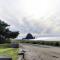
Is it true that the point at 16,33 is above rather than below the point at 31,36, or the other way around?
below

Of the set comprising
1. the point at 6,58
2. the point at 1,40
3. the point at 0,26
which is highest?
the point at 0,26

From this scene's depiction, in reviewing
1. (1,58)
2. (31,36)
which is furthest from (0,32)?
Answer: (31,36)

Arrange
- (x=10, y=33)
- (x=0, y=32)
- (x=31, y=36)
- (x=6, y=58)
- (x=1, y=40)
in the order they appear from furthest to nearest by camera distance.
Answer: (x=31, y=36) → (x=10, y=33) → (x=0, y=32) → (x=1, y=40) → (x=6, y=58)

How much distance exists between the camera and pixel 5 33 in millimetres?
64062

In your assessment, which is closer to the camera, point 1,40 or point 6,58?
point 6,58

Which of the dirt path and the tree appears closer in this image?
the dirt path

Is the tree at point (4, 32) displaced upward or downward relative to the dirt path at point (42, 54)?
upward

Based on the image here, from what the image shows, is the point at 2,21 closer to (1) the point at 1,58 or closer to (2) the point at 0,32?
(2) the point at 0,32

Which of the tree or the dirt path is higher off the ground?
the tree

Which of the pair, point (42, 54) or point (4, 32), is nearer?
point (42, 54)

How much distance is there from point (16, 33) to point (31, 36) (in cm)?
9505

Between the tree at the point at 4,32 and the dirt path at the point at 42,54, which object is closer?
the dirt path at the point at 42,54

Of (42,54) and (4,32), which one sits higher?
(4,32)

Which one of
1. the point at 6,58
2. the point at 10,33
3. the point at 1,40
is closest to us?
the point at 6,58
